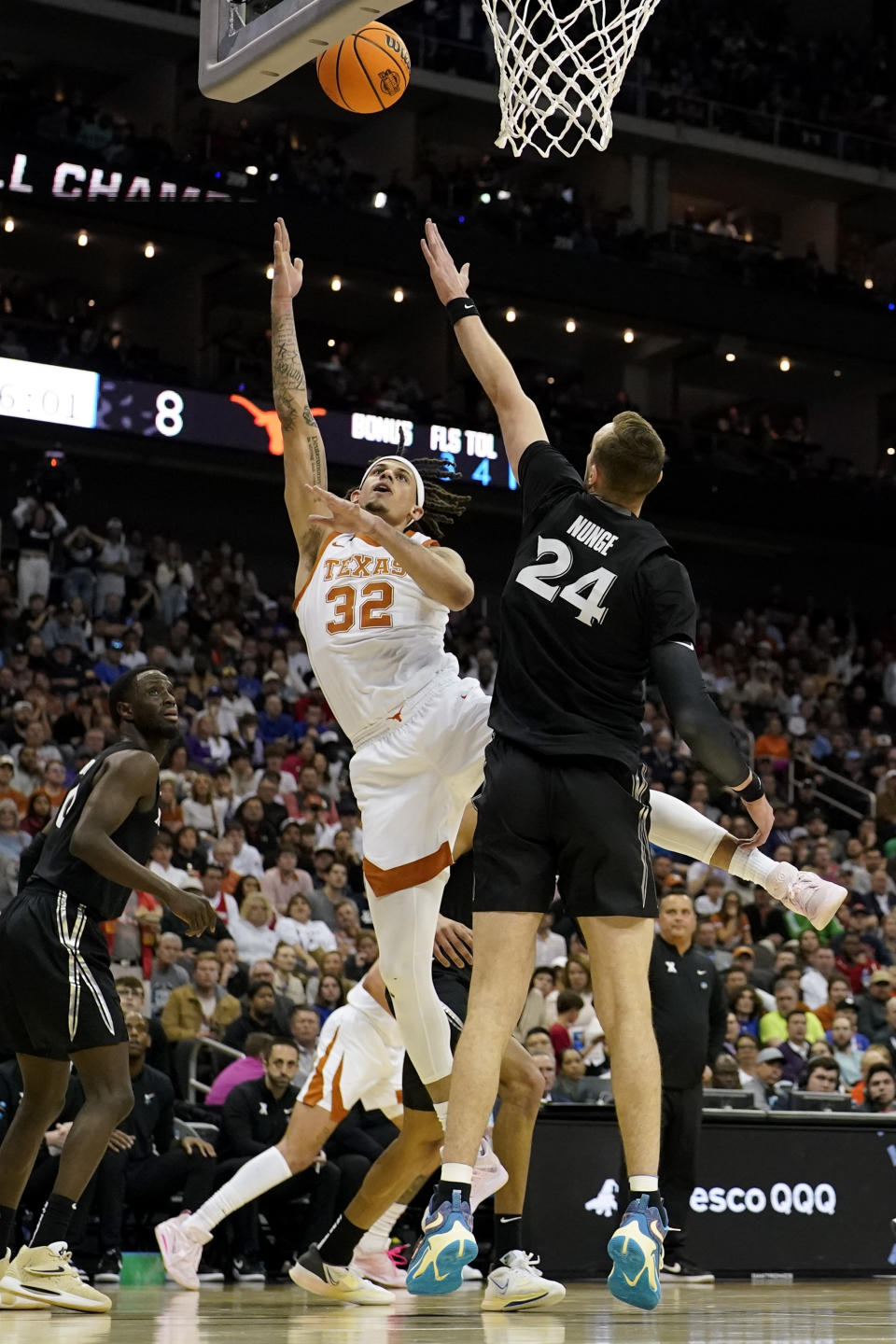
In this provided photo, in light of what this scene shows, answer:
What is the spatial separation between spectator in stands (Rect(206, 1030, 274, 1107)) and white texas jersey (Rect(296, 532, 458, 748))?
438 centimetres

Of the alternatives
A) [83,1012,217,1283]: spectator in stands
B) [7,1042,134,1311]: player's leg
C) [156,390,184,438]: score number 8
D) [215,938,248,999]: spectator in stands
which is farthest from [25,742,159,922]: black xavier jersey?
[156,390,184,438]: score number 8

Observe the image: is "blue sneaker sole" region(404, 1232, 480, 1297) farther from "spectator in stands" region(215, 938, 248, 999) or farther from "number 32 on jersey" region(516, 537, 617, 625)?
"spectator in stands" region(215, 938, 248, 999)

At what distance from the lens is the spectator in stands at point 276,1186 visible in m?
8.91

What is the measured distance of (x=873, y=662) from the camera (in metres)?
27.1

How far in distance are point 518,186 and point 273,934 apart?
20.4 meters

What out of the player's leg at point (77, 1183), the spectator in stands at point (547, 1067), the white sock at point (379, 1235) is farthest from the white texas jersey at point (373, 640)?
the spectator in stands at point (547, 1067)

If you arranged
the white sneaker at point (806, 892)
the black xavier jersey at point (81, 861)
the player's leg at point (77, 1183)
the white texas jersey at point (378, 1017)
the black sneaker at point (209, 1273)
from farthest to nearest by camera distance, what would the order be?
the black sneaker at point (209, 1273) < the white texas jersey at point (378, 1017) < the black xavier jersey at point (81, 861) < the player's leg at point (77, 1183) < the white sneaker at point (806, 892)

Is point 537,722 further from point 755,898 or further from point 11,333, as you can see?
point 11,333

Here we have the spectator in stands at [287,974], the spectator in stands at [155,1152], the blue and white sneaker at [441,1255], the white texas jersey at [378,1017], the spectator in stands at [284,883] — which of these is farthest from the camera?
the spectator in stands at [284,883]

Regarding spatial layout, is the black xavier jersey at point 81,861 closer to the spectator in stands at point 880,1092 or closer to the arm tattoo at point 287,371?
the arm tattoo at point 287,371

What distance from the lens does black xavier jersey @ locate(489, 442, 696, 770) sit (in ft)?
15.2

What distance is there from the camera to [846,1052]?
12930 millimetres

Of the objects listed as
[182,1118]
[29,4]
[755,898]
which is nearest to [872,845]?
[755,898]

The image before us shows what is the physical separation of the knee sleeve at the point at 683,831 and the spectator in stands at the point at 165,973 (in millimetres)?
6344
